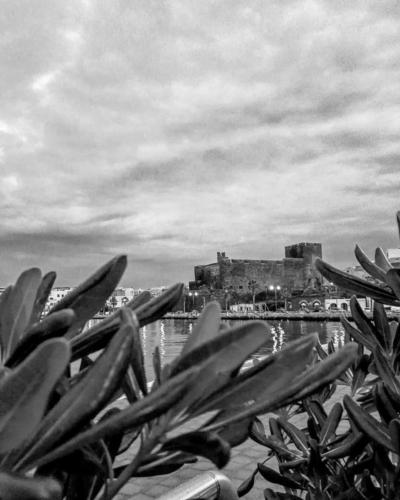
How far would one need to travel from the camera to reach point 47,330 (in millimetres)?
551

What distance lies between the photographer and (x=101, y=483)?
2.45ft

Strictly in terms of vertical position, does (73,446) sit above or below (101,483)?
above

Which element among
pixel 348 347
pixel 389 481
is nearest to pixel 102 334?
pixel 348 347

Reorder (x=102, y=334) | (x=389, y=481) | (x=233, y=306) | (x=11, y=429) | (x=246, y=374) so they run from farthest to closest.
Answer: (x=233, y=306) < (x=389, y=481) < (x=102, y=334) < (x=246, y=374) < (x=11, y=429)

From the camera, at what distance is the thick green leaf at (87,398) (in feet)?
1.48

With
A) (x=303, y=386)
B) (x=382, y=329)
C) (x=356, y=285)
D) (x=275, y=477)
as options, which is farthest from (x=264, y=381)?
(x=275, y=477)

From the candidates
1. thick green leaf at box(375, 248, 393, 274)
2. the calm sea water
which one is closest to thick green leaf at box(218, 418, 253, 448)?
thick green leaf at box(375, 248, 393, 274)

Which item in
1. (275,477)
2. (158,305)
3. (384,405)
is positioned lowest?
(275,477)

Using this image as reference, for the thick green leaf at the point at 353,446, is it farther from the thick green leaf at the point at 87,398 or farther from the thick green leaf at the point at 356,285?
the thick green leaf at the point at 87,398

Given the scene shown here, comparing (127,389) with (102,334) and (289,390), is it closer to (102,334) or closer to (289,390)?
(102,334)

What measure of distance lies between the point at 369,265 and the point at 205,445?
0.78 metres

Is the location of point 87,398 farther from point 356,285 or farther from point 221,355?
point 356,285

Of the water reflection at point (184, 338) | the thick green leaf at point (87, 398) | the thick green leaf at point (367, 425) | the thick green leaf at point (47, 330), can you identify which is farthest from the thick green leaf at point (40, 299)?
the water reflection at point (184, 338)

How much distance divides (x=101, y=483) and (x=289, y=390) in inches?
15.5
